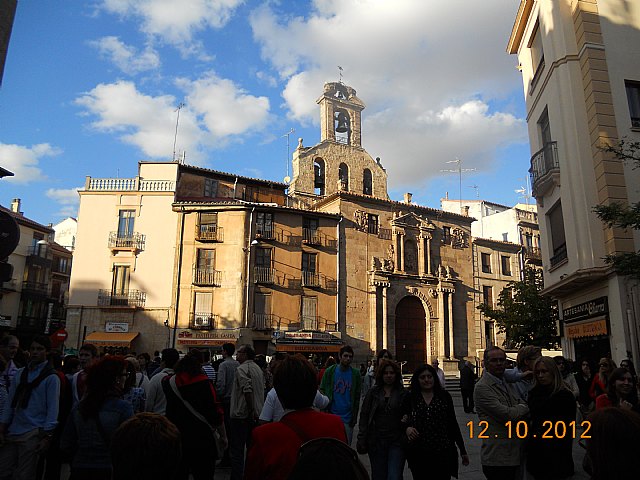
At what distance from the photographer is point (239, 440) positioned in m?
7.14

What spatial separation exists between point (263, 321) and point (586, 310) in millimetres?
17090

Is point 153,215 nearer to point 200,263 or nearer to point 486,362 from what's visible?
point 200,263

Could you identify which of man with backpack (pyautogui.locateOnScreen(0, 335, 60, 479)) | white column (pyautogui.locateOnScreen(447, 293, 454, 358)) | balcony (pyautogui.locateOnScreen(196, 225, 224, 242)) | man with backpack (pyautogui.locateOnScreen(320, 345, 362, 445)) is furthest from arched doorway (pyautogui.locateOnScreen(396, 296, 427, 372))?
man with backpack (pyautogui.locateOnScreen(0, 335, 60, 479))

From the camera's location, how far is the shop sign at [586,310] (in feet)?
47.0

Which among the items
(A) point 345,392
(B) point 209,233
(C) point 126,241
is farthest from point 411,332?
(A) point 345,392

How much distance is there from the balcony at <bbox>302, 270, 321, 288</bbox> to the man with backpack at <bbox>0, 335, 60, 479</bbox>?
2463 cm

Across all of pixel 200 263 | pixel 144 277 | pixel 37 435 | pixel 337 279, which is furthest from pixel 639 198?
pixel 144 277

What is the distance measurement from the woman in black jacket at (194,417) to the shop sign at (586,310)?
12616 mm

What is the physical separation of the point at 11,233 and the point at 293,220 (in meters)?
24.5

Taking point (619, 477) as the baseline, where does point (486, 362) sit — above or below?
above

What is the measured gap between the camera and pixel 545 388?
4.91 m

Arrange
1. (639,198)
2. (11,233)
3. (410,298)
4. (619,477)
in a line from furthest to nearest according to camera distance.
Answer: (410,298) < (639,198) < (11,233) < (619,477)

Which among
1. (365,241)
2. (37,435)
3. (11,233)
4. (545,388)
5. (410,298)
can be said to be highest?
(365,241)

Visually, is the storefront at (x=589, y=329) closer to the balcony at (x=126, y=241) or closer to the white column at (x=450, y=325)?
the white column at (x=450, y=325)
